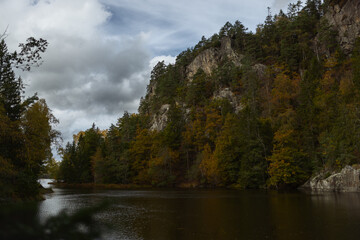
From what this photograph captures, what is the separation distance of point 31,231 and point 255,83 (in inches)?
2769

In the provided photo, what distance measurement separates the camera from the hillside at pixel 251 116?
47906mm

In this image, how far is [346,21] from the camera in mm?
70312

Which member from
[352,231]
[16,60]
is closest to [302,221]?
[352,231]

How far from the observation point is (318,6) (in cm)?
9194

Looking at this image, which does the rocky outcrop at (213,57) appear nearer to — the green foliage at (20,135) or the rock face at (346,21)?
the rock face at (346,21)

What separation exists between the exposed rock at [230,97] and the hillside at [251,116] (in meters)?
0.30

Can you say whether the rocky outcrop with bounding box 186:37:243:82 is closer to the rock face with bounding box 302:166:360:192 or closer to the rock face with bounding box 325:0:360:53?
the rock face with bounding box 325:0:360:53

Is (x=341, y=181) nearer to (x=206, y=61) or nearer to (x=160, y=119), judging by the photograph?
(x=160, y=119)

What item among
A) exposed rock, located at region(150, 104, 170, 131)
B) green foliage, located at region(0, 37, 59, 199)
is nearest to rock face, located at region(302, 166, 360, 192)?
green foliage, located at region(0, 37, 59, 199)

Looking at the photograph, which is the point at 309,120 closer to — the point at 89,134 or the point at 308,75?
the point at 308,75

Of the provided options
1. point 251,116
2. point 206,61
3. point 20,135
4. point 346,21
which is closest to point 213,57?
point 206,61

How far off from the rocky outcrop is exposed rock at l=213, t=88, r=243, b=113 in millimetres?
15684

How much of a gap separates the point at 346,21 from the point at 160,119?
55592mm

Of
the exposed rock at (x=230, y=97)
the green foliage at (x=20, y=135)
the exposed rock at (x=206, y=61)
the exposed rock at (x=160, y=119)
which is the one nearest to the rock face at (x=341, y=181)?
the exposed rock at (x=230, y=97)
